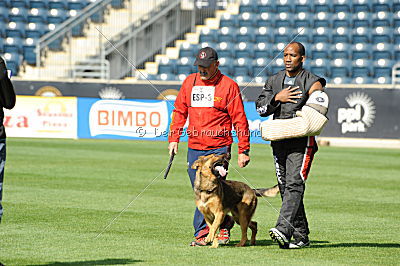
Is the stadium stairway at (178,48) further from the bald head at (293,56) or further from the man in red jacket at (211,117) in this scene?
the bald head at (293,56)

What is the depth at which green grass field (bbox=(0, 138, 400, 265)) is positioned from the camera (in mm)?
7199

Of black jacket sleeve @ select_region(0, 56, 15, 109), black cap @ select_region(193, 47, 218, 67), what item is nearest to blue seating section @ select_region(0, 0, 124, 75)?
black cap @ select_region(193, 47, 218, 67)

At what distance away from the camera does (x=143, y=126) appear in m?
23.1

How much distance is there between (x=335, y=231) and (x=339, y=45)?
19.3 meters

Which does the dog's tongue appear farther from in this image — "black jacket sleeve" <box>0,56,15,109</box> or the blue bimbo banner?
the blue bimbo banner

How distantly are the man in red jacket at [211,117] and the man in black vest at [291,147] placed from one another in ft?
0.95

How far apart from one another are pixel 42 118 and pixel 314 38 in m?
10.3

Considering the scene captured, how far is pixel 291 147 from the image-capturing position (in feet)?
25.2

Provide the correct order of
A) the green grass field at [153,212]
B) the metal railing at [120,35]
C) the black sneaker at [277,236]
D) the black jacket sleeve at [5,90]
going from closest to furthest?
the black jacket sleeve at [5,90] < the green grass field at [153,212] < the black sneaker at [277,236] < the metal railing at [120,35]

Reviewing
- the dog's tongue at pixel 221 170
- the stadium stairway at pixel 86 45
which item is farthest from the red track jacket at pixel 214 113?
the stadium stairway at pixel 86 45

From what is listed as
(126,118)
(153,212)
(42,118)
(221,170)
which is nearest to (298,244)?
(221,170)

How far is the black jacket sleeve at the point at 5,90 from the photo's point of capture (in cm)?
588

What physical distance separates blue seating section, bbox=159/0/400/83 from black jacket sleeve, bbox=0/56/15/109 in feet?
68.8

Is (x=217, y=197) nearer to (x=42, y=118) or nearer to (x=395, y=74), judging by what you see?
(x=42, y=118)
